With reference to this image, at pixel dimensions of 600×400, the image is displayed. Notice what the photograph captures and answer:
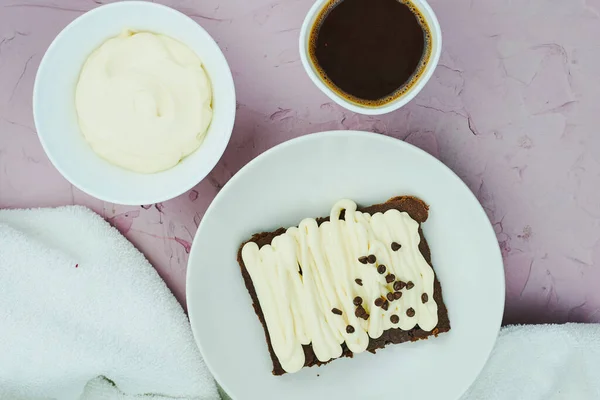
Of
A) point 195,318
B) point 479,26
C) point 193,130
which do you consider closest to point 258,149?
point 193,130

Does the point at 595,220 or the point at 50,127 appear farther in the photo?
the point at 595,220

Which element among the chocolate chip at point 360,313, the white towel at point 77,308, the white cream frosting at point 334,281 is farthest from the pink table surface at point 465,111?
the chocolate chip at point 360,313

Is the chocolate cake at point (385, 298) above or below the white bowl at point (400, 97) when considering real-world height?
below

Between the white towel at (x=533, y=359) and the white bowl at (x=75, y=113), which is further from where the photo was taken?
the white towel at (x=533, y=359)

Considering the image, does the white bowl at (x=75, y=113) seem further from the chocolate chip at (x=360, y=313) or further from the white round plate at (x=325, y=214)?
the chocolate chip at (x=360, y=313)

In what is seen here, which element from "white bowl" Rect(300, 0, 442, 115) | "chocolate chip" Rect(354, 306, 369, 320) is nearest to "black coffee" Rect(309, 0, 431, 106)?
"white bowl" Rect(300, 0, 442, 115)

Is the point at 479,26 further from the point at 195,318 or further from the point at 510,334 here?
the point at 195,318
